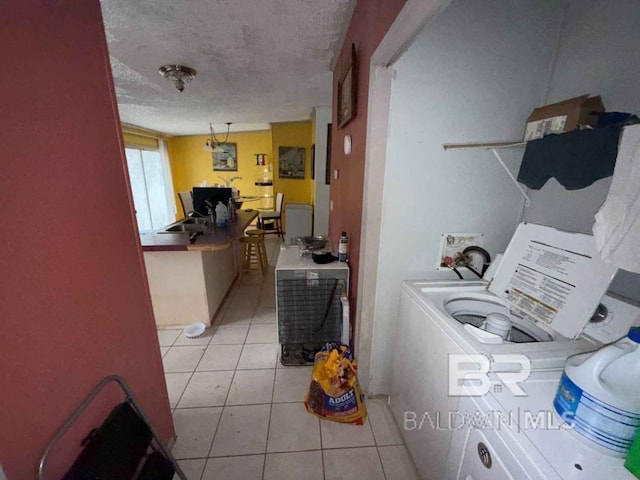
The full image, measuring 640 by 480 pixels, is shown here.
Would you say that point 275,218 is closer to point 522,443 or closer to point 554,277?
point 554,277

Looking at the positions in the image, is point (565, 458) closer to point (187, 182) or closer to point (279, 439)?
point (279, 439)

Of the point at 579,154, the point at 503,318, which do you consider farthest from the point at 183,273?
the point at 579,154

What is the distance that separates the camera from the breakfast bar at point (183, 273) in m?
2.20

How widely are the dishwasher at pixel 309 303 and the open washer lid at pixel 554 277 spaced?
0.92 m

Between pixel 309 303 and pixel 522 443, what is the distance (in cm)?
138

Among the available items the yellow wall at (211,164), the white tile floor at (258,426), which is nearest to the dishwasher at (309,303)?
the white tile floor at (258,426)

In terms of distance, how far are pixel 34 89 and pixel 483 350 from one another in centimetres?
152

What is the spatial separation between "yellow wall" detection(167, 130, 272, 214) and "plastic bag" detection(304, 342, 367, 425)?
5.83 metres

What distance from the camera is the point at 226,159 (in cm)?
660

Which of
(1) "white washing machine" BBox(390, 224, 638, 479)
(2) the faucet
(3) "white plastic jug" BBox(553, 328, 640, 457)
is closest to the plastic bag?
(1) "white washing machine" BBox(390, 224, 638, 479)

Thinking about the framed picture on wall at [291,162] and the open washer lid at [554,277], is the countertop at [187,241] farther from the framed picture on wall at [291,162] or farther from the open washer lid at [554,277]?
the framed picture on wall at [291,162]

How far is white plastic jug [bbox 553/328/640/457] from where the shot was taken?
1.91ft

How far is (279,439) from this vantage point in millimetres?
1447

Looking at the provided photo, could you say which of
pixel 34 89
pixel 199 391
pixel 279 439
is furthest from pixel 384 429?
pixel 34 89
